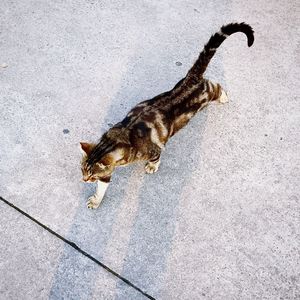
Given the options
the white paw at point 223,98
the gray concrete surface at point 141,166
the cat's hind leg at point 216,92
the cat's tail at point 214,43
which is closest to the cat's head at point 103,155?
the gray concrete surface at point 141,166

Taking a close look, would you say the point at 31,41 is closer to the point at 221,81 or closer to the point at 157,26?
the point at 157,26

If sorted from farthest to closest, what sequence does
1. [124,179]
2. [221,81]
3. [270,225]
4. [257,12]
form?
1. [257,12]
2. [221,81]
3. [124,179]
4. [270,225]

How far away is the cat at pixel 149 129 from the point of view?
2879 millimetres

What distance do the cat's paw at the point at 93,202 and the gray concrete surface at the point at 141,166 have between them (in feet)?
0.19

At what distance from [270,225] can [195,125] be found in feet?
3.81

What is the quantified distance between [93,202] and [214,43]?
162cm

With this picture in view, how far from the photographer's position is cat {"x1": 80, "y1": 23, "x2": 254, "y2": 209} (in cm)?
288

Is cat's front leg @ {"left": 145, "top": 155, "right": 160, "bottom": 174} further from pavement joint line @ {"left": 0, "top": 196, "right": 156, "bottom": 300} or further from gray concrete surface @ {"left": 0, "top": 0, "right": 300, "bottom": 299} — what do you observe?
pavement joint line @ {"left": 0, "top": 196, "right": 156, "bottom": 300}

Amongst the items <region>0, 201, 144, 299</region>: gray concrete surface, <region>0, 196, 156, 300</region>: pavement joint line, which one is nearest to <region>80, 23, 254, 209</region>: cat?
<region>0, 196, 156, 300</region>: pavement joint line

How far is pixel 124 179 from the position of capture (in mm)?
3439

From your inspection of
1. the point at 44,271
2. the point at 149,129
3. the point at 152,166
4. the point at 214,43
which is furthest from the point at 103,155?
the point at 214,43

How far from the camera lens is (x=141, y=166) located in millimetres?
3525

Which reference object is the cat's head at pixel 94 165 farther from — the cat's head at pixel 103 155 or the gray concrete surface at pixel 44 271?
the gray concrete surface at pixel 44 271

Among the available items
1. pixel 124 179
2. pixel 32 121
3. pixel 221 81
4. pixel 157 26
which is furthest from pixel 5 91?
pixel 221 81
